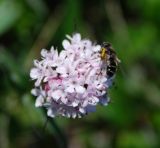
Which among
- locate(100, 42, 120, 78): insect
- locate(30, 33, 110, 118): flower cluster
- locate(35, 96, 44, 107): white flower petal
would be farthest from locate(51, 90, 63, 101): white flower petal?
locate(100, 42, 120, 78): insect

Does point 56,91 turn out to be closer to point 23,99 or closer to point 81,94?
point 81,94

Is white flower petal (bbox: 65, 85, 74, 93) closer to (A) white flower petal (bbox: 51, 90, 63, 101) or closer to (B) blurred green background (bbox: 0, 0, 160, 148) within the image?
(A) white flower petal (bbox: 51, 90, 63, 101)

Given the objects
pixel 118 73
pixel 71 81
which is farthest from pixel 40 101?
pixel 118 73

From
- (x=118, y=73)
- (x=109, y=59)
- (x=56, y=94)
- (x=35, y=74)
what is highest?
(x=118, y=73)

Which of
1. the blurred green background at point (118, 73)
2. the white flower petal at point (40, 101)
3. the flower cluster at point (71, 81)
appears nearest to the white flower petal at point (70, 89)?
the flower cluster at point (71, 81)

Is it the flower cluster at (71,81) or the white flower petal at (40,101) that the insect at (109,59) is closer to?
the flower cluster at (71,81)

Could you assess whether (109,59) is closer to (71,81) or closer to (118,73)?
(71,81)
